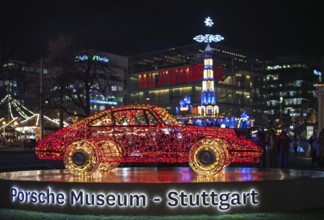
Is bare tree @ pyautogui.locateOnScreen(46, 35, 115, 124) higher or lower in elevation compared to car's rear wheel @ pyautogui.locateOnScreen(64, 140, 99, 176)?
higher

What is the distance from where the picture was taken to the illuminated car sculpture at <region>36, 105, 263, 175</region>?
12797 mm

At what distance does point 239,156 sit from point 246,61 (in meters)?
97.6

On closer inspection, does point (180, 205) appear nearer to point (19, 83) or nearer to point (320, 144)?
point (320, 144)

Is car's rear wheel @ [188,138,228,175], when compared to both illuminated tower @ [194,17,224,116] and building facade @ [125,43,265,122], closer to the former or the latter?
illuminated tower @ [194,17,224,116]

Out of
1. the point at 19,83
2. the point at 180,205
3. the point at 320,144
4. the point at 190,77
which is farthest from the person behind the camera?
the point at 190,77

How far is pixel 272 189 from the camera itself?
11.4 meters

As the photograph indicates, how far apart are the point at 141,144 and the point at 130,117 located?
2.98 ft

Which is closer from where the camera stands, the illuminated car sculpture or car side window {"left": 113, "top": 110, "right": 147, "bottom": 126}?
the illuminated car sculpture

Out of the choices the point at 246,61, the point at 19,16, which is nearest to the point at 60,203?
the point at 19,16

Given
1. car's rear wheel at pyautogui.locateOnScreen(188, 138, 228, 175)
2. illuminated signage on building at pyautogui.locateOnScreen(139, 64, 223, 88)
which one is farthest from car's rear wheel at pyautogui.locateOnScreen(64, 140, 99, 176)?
illuminated signage on building at pyautogui.locateOnScreen(139, 64, 223, 88)

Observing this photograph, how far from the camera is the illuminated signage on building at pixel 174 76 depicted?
319 feet

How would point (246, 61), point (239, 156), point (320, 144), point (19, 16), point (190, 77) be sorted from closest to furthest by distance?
point (239, 156), point (320, 144), point (19, 16), point (190, 77), point (246, 61)

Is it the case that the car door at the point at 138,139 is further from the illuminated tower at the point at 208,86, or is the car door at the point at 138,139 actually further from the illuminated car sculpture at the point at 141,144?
the illuminated tower at the point at 208,86

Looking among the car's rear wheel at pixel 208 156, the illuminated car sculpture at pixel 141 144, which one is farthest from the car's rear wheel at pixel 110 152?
the car's rear wheel at pixel 208 156
